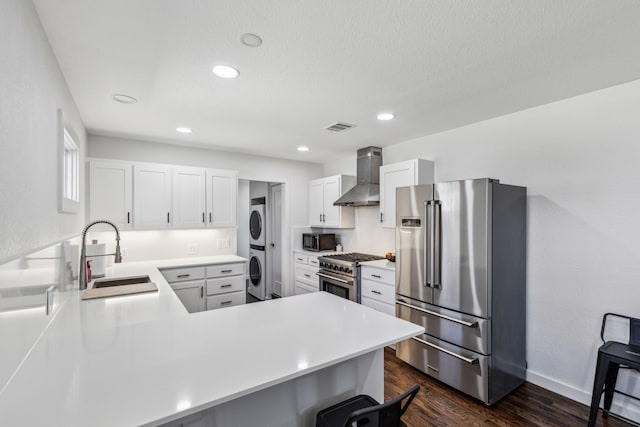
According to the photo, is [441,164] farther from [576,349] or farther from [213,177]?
[213,177]

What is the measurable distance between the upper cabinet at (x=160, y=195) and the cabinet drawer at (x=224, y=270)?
59cm

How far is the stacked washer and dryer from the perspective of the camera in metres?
5.60

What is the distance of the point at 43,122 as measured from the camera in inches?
63.9

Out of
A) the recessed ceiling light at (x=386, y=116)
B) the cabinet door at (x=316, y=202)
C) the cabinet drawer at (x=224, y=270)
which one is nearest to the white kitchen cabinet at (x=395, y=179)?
the recessed ceiling light at (x=386, y=116)

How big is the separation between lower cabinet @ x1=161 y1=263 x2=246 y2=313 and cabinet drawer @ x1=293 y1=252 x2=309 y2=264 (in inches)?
42.5

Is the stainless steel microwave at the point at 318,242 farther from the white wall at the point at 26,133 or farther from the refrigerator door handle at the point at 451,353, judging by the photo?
the white wall at the point at 26,133

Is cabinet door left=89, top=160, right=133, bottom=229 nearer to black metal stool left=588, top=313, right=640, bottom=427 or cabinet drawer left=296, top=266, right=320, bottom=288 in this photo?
cabinet drawer left=296, top=266, right=320, bottom=288

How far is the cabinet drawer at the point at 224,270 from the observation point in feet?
12.3

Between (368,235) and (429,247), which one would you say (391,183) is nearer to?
(368,235)

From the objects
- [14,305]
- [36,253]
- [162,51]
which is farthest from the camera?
[162,51]

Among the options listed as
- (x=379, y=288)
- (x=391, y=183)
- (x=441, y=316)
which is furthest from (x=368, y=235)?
(x=441, y=316)

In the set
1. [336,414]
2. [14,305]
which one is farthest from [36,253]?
[336,414]

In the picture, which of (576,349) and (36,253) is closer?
(36,253)

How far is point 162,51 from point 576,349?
3.70 metres
